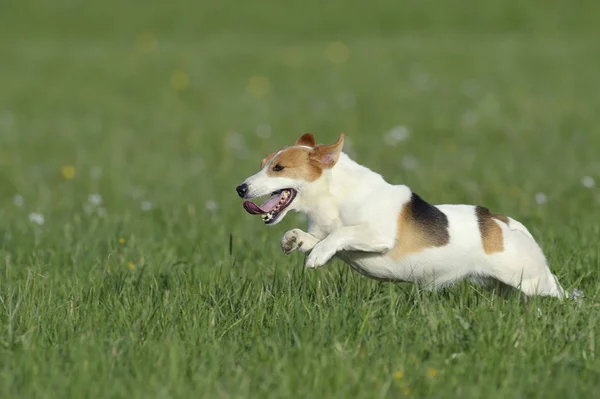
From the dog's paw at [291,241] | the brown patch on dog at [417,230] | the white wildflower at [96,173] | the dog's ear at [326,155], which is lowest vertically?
the dog's paw at [291,241]

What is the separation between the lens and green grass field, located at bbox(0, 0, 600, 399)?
4375 mm

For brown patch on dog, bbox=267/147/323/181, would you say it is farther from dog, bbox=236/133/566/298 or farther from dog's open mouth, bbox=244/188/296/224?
dog's open mouth, bbox=244/188/296/224

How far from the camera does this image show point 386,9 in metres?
28.2

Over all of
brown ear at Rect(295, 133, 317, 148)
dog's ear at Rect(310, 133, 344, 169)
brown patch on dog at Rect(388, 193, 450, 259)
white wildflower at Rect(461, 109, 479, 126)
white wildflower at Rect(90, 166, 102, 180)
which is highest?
white wildflower at Rect(461, 109, 479, 126)

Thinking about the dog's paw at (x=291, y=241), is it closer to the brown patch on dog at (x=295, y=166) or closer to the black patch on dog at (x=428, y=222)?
the brown patch on dog at (x=295, y=166)

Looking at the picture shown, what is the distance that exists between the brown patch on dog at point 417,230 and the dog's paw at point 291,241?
522 mm

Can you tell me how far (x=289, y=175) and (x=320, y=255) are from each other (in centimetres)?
52

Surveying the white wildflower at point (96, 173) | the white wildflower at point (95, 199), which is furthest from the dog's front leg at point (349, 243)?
the white wildflower at point (96, 173)

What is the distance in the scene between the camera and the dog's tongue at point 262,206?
517 cm

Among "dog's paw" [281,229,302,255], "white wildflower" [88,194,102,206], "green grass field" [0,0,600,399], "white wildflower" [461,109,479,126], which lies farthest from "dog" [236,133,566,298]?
"white wildflower" [461,109,479,126]

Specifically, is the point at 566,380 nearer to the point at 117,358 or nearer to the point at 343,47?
the point at 117,358

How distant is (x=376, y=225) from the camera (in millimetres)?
5125

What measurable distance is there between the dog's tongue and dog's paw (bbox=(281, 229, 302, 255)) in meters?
0.18

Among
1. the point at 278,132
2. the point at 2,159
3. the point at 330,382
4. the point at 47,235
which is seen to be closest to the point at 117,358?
the point at 330,382
